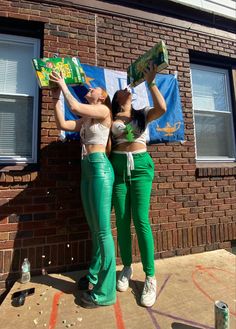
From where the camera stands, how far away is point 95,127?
2.38 metres

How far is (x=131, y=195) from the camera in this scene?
2480 mm

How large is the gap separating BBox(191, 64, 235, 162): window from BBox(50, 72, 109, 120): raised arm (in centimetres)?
206

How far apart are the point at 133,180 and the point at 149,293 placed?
96 centimetres

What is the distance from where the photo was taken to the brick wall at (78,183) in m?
2.89

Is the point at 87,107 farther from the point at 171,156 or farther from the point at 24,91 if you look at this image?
the point at 171,156

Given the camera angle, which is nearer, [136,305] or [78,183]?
[136,305]

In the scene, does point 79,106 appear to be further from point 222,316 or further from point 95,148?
point 222,316

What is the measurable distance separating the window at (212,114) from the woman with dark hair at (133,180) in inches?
66.8

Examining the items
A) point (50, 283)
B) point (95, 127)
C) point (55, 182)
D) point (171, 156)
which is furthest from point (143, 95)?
point (50, 283)

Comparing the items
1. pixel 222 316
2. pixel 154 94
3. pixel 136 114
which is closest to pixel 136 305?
pixel 222 316

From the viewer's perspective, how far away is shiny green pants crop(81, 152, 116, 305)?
222 cm

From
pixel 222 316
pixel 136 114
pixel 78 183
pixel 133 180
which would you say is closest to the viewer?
pixel 222 316

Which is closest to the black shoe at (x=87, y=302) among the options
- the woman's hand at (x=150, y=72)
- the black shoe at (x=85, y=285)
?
the black shoe at (x=85, y=285)

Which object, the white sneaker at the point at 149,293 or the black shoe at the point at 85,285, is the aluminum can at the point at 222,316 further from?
the black shoe at the point at 85,285
